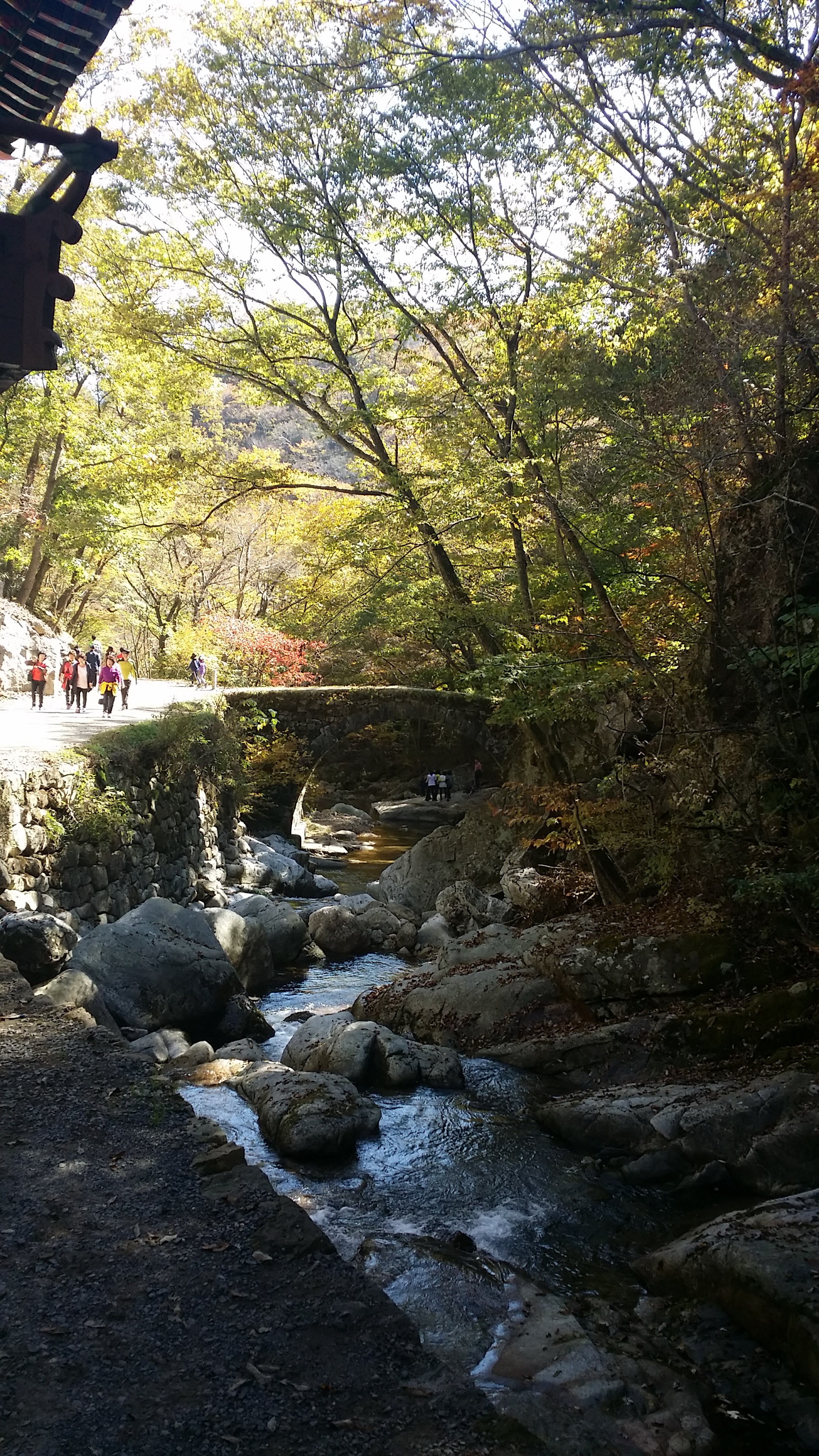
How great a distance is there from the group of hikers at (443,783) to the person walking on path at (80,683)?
1166 centimetres

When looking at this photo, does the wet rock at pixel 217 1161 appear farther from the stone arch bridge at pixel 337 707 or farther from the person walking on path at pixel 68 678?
the stone arch bridge at pixel 337 707

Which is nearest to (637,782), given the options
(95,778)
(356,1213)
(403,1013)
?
(403,1013)

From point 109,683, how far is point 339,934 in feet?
21.4

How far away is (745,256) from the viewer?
24.9ft

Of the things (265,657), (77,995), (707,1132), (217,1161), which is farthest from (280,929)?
(265,657)

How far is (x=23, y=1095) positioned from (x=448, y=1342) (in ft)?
10.0

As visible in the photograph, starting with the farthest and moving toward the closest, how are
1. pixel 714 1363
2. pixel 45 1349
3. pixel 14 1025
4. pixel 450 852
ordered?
pixel 450 852 < pixel 14 1025 < pixel 714 1363 < pixel 45 1349

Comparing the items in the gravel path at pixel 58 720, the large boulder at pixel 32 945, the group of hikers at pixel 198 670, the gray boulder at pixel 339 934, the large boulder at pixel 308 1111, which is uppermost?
the group of hikers at pixel 198 670

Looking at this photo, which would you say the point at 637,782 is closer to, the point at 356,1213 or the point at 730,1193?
the point at 730,1193

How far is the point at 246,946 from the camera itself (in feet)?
38.3

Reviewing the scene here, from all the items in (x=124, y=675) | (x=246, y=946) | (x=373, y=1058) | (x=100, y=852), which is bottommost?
(x=373, y=1058)

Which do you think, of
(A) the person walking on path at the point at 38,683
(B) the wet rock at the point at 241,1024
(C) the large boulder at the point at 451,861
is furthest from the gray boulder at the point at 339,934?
(A) the person walking on path at the point at 38,683

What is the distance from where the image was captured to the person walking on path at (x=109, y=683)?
54.0 ft

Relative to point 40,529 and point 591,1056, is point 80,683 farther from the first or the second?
point 591,1056
